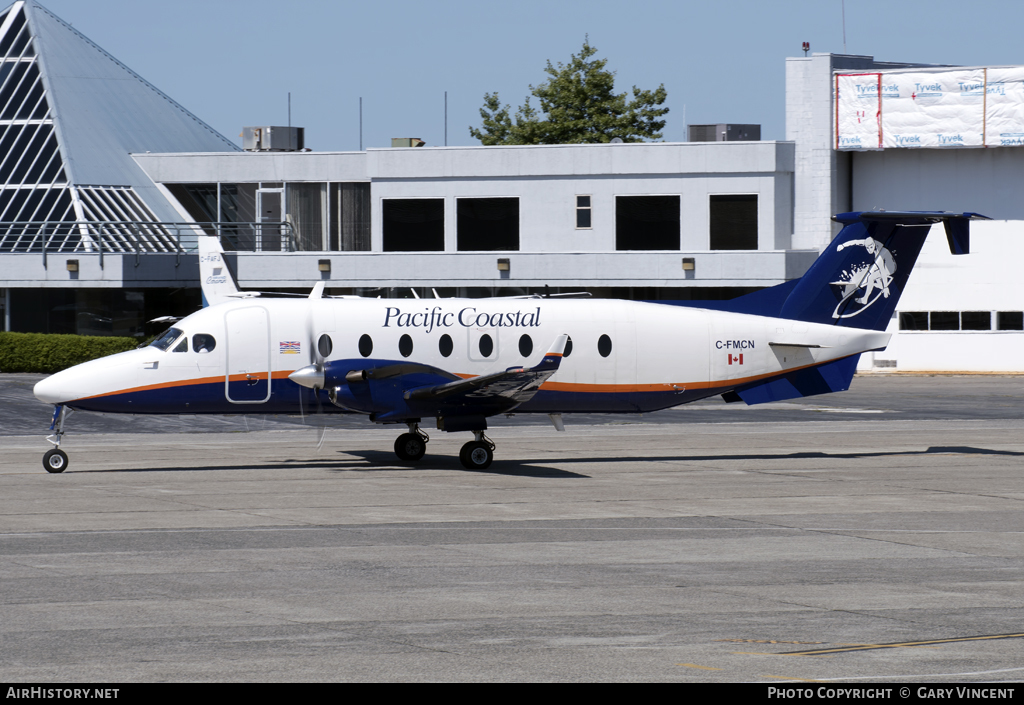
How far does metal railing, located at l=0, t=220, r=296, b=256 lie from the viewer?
49062mm

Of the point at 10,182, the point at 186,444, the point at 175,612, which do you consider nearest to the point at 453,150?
the point at 10,182

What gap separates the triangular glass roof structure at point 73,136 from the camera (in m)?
50.1

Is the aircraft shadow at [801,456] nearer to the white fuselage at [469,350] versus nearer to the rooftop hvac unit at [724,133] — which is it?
the white fuselage at [469,350]

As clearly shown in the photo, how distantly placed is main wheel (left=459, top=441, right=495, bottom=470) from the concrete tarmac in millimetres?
212

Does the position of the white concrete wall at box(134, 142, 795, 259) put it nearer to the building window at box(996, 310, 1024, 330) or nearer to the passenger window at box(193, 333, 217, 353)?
the building window at box(996, 310, 1024, 330)

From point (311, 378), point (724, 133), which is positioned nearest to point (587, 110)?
point (724, 133)

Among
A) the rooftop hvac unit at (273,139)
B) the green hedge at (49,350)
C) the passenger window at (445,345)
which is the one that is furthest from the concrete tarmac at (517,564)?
the rooftop hvac unit at (273,139)

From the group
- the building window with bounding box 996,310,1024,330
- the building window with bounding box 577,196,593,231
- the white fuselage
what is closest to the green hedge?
the building window with bounding box 577,196,593,231

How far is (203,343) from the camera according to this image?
909 inches

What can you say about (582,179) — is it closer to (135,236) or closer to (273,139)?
(273,139)

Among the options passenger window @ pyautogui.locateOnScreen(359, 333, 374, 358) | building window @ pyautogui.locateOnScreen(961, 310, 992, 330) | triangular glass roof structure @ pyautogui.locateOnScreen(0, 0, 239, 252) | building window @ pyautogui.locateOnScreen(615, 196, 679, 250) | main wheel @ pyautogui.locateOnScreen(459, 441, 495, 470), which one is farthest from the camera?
triangular glass roof structure @ pyautogui.locateOnScreen(0, 0, 239, 252)

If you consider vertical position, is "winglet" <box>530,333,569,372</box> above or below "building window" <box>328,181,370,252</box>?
below

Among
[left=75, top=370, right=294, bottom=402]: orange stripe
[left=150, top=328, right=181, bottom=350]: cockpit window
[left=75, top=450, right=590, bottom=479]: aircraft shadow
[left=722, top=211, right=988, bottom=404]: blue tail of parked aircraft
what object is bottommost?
[left=75, top=450, right=590, bottom=479]: aircraft shadow

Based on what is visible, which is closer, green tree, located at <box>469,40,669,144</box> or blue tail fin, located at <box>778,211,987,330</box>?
blue tail fin, located at <box>778,211,987,330</box>
